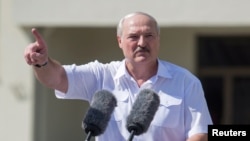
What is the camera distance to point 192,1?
32.3 feet

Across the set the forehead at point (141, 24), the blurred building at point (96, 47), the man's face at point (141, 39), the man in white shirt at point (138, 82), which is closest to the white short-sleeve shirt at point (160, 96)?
the man in white shirt at point (138, 82)

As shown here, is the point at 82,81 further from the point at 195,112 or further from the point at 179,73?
the point at 195,112

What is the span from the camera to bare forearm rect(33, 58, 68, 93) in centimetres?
421

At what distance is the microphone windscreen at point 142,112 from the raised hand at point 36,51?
60cm

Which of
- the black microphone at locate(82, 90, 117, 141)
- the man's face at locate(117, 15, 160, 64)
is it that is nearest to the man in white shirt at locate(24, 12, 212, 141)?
the man's face at locate(117, 15, 160, 64)

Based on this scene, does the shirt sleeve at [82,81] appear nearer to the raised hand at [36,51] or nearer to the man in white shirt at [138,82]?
the man in white shirt at [138,82]

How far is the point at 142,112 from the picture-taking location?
3.66 m

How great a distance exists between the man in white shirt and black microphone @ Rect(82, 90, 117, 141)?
1.15 ft

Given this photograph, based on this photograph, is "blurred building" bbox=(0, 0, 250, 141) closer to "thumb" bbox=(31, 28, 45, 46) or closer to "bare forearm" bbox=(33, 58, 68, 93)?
"bare forearm" bbox=(33, 58, 68, 93)

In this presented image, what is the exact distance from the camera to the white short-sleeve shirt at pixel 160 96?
13.7ft

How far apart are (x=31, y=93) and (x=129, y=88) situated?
660 centimetres

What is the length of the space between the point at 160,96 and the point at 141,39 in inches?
12.8

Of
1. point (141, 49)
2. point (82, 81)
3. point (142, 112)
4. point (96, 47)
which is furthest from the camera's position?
point (96, 47)

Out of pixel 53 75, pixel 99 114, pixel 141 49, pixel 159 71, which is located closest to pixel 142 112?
pixel 99 114
